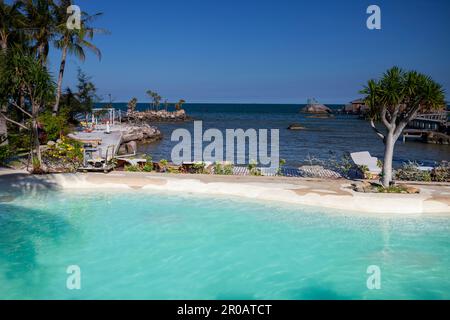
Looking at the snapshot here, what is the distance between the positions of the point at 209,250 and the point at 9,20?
20170 millimetres

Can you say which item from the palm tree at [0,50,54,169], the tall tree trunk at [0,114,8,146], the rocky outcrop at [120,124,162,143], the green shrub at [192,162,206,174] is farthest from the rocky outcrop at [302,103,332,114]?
the palm tree at [0,50,54,169]

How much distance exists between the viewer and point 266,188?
43.7 ft

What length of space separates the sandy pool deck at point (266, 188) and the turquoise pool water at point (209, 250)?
0.58m

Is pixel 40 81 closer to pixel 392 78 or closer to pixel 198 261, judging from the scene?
pixel 198 261

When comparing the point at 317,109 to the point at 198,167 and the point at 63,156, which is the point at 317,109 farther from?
the point at 63,156

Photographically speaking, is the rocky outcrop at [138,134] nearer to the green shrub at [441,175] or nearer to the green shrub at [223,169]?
the green shrub at [223,169]

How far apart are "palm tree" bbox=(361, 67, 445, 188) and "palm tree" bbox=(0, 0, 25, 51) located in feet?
60.7

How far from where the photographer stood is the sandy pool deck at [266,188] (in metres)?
11.7

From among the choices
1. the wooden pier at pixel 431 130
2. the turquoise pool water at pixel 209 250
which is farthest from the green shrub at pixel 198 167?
the wooden pier at pixel 431 130

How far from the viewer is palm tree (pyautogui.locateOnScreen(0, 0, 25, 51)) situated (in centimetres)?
2177

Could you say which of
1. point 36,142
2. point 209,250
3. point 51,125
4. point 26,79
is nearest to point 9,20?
point 51,125

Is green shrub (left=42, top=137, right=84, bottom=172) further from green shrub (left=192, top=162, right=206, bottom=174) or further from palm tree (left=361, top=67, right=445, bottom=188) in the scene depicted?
palm tree (left=361, top=67, right=445, bottom=188)

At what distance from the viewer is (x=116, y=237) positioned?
32.7ft
